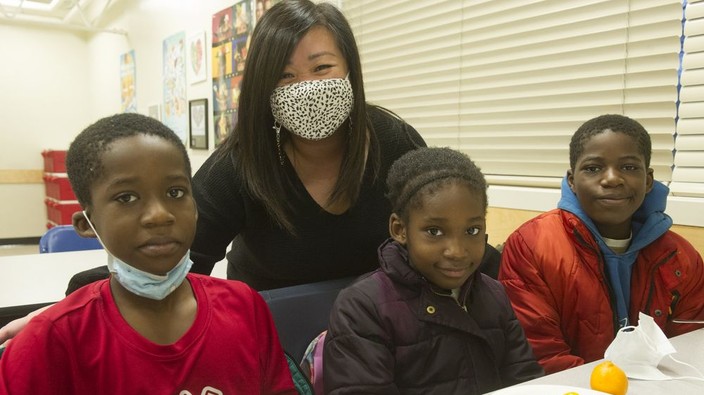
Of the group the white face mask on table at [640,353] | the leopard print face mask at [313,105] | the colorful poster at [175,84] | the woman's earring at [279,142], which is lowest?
the white face mask on table at [640,353]

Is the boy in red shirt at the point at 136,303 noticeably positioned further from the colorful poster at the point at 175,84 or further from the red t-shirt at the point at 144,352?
the colorful poster at the point at 175,84

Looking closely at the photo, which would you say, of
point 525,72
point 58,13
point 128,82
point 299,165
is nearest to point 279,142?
point 299,165

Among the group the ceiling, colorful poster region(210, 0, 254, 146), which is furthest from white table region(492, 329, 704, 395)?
the ceiling

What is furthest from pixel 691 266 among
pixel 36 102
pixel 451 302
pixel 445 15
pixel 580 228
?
pixel 36 102

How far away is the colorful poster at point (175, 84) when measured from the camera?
4.88 metres

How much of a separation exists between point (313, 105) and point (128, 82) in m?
5.61

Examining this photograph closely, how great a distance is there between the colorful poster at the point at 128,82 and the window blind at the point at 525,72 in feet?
13.4

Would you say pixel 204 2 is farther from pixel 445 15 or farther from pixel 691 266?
pixel 691 266

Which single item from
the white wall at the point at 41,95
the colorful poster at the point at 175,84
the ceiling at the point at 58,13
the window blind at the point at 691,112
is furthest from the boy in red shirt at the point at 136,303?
the white wall at the point at 41,95

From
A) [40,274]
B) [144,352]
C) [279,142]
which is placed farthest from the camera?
[40,274]

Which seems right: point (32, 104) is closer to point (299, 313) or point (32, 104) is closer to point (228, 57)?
point (228, 57)

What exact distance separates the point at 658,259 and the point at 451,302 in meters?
0.71

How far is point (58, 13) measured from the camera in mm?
7148

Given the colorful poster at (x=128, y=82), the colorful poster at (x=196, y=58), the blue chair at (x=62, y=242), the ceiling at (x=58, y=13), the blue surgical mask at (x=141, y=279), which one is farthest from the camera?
the ceiling at (x=58, y=13)
